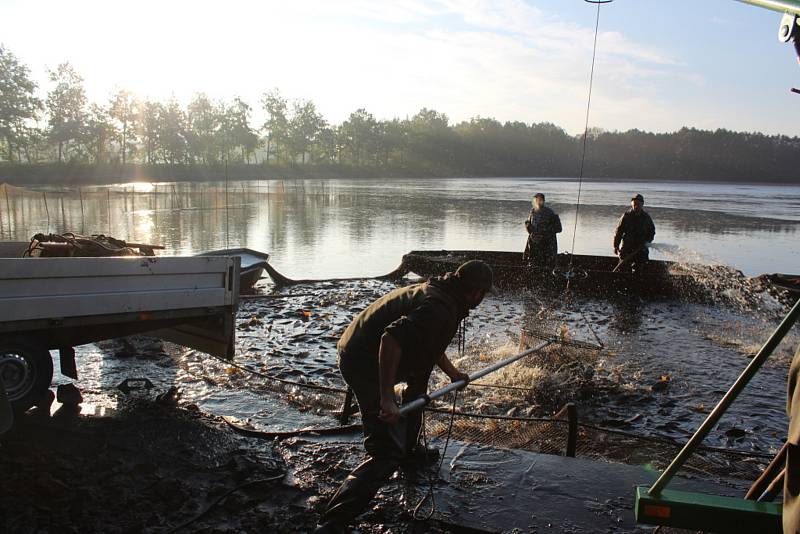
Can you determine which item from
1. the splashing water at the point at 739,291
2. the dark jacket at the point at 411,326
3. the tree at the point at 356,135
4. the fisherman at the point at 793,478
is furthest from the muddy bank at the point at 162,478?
the tree at the point at 356,135

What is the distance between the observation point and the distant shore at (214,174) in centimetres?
6094

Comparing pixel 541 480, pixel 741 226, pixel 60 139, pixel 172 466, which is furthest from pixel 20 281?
pixel 60 139

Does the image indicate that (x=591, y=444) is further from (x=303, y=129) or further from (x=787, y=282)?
(x=303, y=129)

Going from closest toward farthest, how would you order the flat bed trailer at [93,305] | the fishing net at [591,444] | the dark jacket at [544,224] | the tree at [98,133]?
the flat bed trailer at [93,305] → the fishing net at [591,444] → the dark jacket at [544,224] → the tree at [98,133]

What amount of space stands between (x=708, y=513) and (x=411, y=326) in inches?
66.1

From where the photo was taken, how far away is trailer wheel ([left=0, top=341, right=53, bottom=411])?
493 cm

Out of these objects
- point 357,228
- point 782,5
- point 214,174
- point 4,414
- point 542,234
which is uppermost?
point 782,5

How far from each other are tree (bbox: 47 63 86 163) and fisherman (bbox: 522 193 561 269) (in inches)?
2979

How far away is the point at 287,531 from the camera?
374 centimetres

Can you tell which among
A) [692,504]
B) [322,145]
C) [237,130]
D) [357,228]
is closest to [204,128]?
[237,130]

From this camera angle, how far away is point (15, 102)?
69.6 meters

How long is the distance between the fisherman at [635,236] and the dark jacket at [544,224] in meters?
1.42

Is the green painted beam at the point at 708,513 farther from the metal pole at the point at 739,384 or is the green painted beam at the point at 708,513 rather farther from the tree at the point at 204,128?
the tree at the point at 204,128

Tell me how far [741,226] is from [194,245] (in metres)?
31.7
